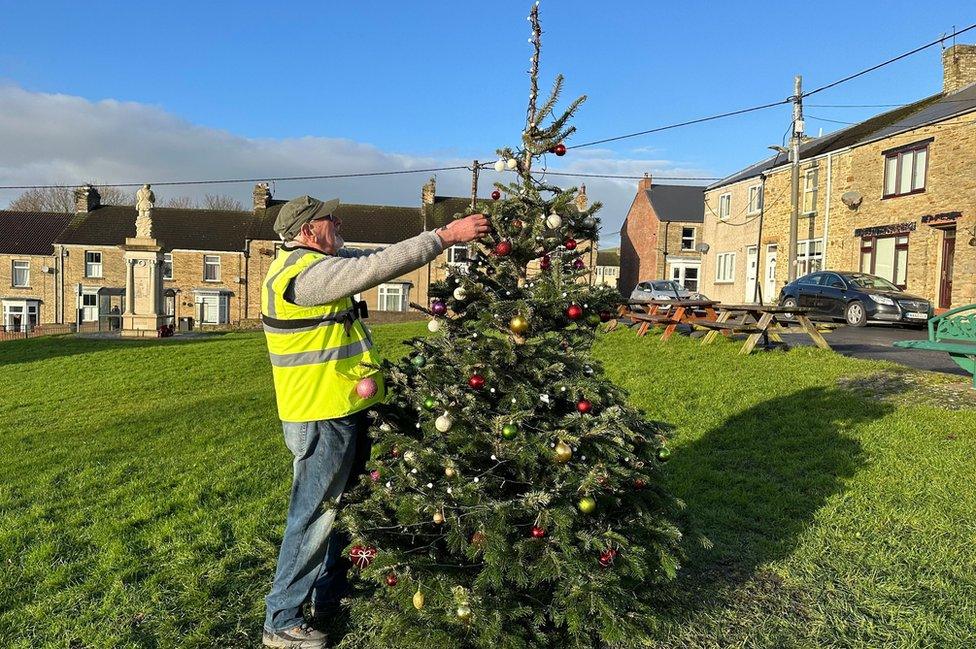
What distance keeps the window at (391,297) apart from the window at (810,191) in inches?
1056

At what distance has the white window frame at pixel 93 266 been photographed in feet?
155

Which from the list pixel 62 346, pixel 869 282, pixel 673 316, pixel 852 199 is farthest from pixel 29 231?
pixel 869 282

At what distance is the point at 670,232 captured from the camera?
45.8m

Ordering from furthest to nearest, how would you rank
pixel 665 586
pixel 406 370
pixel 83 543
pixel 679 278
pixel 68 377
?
pixel 679 278, pixel 68 377, pixel 83 543, pixel 665 586, pixel 406 370

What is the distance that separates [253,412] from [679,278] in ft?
135

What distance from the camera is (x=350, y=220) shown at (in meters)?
47.5

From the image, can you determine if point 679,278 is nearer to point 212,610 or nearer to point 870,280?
point 870,280

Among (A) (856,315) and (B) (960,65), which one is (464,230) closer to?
(A) (856,315)

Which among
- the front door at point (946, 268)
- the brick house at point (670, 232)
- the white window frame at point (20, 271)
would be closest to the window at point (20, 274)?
the white window frame at point (20, 271)

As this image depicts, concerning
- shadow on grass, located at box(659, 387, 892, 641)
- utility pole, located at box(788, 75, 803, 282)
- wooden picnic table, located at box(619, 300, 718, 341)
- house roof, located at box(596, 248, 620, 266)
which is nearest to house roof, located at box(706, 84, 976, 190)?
utility pole, located at box(788, 75, 803, 282)

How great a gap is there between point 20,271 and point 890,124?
182ft

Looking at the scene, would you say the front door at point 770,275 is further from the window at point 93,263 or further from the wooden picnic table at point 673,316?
the window at point 93,263

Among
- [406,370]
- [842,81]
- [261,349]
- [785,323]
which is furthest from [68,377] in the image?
[842,81]

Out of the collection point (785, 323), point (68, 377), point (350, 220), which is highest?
point (350, 220)
